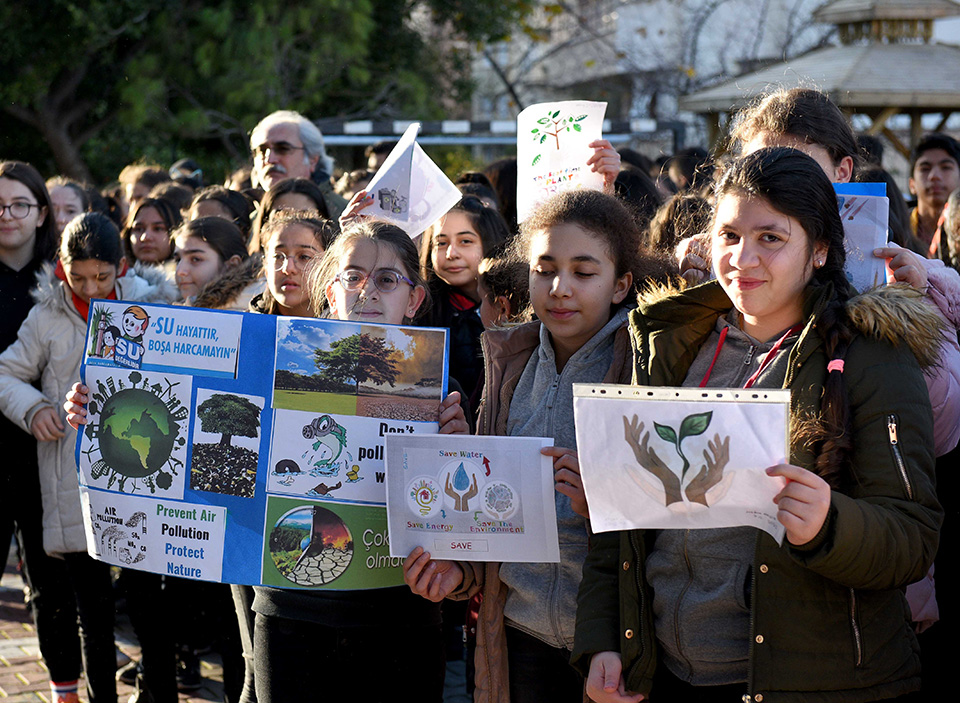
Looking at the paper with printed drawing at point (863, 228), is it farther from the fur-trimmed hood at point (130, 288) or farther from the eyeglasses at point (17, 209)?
the eyeglasses at point (17, 209)

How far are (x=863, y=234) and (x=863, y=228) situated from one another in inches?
0.6

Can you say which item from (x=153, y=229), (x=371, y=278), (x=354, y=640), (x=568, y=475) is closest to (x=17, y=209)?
(x=153, y=229)

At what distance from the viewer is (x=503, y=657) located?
2.70 m

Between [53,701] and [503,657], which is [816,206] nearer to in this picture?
[503,657]

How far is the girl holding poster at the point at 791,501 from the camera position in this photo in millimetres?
2066

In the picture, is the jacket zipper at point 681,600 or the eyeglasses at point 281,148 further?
the eyeglasses at point 281,148

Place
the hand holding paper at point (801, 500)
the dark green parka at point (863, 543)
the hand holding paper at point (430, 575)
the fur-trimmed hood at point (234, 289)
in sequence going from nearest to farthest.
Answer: the hand holding paper at point (801, 500) < the dark green parka at point (863, 543) < the hand holding paper at point (430, 575) < the fur-trimmed hood at point (234, 289)

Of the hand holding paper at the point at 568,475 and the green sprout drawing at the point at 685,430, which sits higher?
the green sprout drawing at the point at 685,430

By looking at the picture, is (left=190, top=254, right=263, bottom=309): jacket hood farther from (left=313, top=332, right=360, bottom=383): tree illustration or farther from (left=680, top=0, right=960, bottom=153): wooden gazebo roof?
(left=680, top=0, right=960, bottom=153): wooden gazebo roof

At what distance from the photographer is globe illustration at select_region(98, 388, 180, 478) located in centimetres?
293

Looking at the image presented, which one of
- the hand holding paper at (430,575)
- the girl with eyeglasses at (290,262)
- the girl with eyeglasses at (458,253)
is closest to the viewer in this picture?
the hand holding paper at (430,575)

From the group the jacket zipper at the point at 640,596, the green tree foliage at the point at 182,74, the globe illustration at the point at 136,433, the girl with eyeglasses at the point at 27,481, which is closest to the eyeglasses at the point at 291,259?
the globe illustration at the point at 136,433

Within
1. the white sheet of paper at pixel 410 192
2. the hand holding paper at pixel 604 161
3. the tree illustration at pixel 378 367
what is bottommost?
the tree illustration at pixel 378 367

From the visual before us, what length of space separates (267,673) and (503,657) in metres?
0.70
